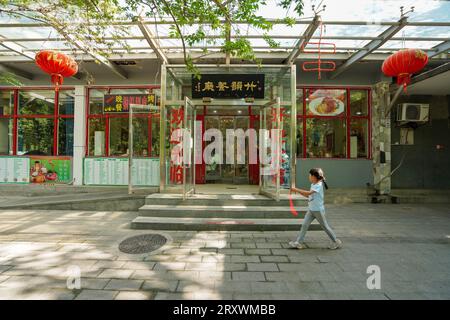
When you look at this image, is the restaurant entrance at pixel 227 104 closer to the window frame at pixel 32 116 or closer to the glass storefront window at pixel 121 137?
the glass storefront window at pixel 121 137

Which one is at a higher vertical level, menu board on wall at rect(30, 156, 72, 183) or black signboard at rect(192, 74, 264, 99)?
black signboard at rect(192, 74, 264, 99)

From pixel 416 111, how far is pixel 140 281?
432 inches

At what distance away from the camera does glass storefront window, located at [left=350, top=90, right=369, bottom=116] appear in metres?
10.0

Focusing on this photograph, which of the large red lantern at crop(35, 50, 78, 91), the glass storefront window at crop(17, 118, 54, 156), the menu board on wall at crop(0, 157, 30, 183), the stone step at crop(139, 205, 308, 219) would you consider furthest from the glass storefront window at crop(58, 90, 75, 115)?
the stone step at crop(139, 205, 308, 219)

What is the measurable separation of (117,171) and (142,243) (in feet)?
19.0

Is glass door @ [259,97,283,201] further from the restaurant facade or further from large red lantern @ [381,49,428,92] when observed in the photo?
large red lantern @ [381,49,428,92]

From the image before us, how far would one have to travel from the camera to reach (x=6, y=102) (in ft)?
34.3

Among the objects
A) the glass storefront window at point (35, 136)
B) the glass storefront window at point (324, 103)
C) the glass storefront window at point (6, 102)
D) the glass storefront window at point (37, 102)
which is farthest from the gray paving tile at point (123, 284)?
the glass storefront window at point (6, 102)

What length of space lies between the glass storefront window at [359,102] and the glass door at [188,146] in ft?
21.1

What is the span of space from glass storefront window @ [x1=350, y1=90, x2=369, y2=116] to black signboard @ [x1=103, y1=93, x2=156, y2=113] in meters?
7.78

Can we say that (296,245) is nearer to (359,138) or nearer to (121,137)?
(359,138)

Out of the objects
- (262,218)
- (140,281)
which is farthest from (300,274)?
(262,218)

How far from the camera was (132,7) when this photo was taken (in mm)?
5520
